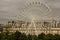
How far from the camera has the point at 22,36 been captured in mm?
35500

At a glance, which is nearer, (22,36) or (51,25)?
(22,36)

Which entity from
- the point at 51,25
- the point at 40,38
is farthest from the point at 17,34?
the point at 51,25

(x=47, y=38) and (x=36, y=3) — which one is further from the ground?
(x=36, y=3)

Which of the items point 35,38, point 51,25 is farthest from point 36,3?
point 51,25

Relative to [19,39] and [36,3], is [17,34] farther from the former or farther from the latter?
[36,3]

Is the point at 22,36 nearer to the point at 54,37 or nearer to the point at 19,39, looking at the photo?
Answer: the point at 19,39

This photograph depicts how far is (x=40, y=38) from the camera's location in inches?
1410

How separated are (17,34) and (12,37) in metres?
0.91

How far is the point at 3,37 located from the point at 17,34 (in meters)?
1.98

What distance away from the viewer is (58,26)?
72.4 m

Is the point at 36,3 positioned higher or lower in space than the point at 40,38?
higher

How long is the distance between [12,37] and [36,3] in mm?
5560

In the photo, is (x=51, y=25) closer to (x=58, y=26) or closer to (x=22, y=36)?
(x=58, y=26)

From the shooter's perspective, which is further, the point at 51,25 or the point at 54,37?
the point at 51,25
